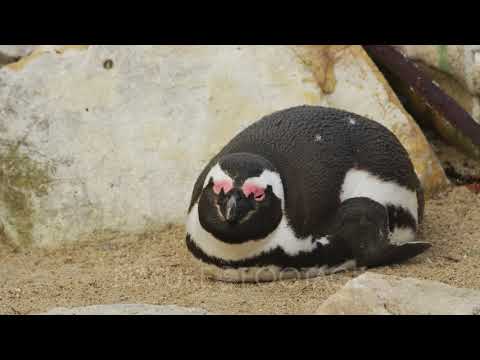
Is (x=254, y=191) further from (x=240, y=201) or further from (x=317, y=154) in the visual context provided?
(x=317, y=154)

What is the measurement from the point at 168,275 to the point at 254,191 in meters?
0.80

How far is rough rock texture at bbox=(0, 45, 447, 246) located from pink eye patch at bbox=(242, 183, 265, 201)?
1.47 m

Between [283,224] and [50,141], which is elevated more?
[50,141]

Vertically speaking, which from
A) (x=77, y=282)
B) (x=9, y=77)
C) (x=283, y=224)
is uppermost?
(x=9, y=77)

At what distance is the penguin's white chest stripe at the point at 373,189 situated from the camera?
15.5 feet

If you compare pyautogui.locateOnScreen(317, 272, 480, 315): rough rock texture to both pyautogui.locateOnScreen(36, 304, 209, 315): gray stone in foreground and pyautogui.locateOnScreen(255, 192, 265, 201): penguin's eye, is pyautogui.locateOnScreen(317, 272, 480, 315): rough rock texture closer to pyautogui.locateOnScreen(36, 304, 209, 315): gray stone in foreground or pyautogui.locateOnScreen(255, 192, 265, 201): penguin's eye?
pyautogui.locateOnScreen(36, 304, 209, 315): gray stone in foreground

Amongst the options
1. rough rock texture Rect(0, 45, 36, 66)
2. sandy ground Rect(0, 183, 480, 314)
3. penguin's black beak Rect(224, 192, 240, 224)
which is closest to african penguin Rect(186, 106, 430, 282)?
penguin's black beak Rect(224, 192, 240, 224)

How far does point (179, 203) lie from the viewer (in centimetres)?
578

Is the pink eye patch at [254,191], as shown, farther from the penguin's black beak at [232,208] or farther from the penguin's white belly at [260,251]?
the penguin's white belly at [260,251]

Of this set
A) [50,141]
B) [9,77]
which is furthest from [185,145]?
[9,77]

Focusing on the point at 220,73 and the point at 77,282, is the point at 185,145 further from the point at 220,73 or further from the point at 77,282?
the point at 77,282

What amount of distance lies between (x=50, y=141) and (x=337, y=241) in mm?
2193

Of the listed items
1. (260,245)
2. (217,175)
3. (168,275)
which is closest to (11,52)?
(168,275)

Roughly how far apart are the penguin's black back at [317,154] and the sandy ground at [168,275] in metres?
0.38
